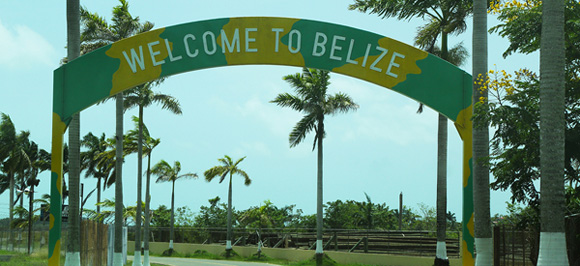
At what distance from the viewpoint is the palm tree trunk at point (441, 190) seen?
87.9 ft

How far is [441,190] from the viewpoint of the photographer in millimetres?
27391

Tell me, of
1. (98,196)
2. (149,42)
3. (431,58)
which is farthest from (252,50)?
(98,196)

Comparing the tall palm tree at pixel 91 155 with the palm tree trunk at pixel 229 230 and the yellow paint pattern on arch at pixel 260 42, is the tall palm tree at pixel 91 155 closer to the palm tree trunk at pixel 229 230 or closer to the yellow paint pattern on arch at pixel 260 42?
the palm tree trunk at pixel 229 230

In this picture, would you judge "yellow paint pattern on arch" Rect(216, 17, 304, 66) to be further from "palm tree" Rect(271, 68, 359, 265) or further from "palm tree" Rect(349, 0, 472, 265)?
"palm tree" Rect(271, 68, 359, 265)

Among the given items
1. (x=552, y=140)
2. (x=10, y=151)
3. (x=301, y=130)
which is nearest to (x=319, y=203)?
(x=301, y=130)

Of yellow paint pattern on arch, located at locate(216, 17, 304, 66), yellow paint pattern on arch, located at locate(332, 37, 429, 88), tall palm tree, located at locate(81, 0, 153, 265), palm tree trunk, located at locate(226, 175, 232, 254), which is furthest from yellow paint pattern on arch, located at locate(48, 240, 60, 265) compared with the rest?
palm tree trunk, located at locate(226, 175, 232, 254)

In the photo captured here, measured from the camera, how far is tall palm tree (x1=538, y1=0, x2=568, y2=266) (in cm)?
959

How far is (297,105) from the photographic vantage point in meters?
39.2

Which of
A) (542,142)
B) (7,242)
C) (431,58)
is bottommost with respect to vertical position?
(7,242)

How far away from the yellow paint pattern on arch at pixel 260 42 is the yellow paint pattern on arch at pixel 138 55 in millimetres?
1163

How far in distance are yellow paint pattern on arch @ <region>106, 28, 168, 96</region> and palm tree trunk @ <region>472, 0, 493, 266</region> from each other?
5.86m

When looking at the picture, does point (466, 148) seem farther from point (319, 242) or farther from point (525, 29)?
point (319, 242)

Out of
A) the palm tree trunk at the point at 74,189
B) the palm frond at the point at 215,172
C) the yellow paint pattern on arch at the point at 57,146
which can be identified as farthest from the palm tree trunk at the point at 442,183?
the palm frond at the point at 215,172

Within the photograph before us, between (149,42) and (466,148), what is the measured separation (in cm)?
630
